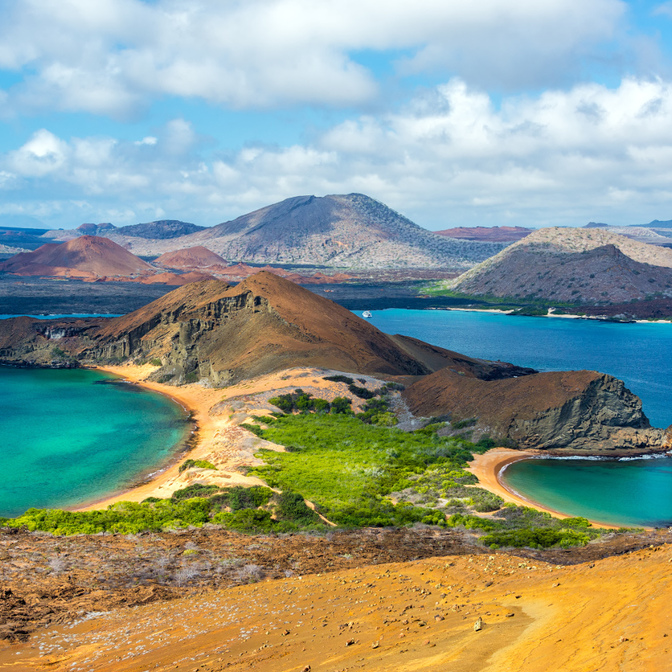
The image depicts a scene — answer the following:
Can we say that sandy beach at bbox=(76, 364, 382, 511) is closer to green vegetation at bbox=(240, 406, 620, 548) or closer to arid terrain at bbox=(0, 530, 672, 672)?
green vegetation at bbox=(240, 406, 620, 548)

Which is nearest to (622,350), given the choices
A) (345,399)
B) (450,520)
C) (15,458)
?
(345,399)

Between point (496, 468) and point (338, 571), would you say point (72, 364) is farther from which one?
point (338, 571)

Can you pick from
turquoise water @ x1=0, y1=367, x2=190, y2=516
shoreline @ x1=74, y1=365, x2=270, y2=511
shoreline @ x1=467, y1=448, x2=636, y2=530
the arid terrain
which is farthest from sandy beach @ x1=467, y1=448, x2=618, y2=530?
turquoise water @ x1=0, y1=367, x2=190, y2=516

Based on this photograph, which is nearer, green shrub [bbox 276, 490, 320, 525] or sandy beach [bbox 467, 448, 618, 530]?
green shrub [bbox 276, 490, 320, 525]

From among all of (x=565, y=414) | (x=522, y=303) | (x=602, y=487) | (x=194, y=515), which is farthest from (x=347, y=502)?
(x=522, y=303)

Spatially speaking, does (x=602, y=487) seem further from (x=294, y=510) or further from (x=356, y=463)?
(x=294, y=510)

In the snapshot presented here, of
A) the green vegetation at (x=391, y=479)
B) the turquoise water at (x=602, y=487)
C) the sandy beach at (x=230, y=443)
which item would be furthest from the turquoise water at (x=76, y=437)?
A: the turquoise water at (x=602, y=487)
